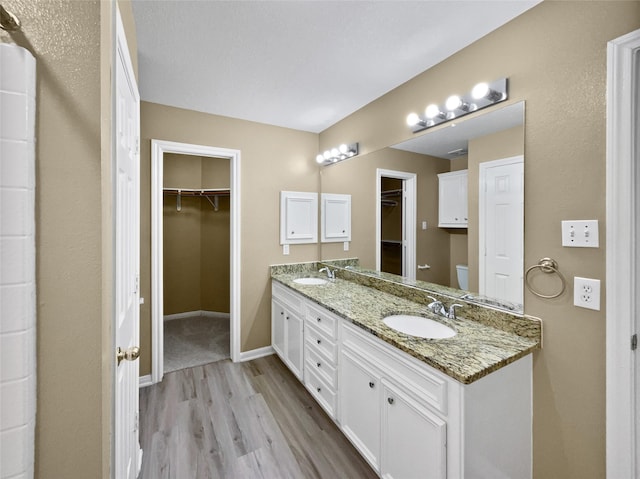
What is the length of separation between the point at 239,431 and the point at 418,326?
1393 millimetres

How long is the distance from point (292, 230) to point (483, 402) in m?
2.30

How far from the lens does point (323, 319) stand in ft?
6.49

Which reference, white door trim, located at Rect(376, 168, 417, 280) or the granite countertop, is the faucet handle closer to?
the granite countertop

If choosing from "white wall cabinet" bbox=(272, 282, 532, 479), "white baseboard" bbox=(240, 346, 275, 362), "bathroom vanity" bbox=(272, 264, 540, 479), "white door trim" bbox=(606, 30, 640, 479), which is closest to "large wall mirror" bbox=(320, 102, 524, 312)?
"bathroom vanity" bbox=(272, 264, 540, 479)

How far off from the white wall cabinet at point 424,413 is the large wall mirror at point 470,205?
47 cm

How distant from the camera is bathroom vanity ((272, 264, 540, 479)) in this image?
1.08 m

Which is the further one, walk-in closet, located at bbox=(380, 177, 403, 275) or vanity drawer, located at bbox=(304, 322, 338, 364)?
walk-in closet, located at bbox=(380, 177, 403, 275)

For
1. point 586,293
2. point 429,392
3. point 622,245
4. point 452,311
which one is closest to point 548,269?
point 586,293

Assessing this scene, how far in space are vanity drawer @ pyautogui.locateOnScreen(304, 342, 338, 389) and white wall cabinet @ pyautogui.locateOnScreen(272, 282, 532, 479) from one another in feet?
0.08

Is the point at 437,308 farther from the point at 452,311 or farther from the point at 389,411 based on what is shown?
the point at 389,411

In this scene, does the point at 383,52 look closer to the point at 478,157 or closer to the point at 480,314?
the point at 478,157

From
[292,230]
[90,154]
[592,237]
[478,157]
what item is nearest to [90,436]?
[90,154]

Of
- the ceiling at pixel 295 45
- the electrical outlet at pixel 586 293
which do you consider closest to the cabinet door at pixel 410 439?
the electrical outlet at pixel 586 293

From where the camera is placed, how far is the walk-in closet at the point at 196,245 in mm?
3812
